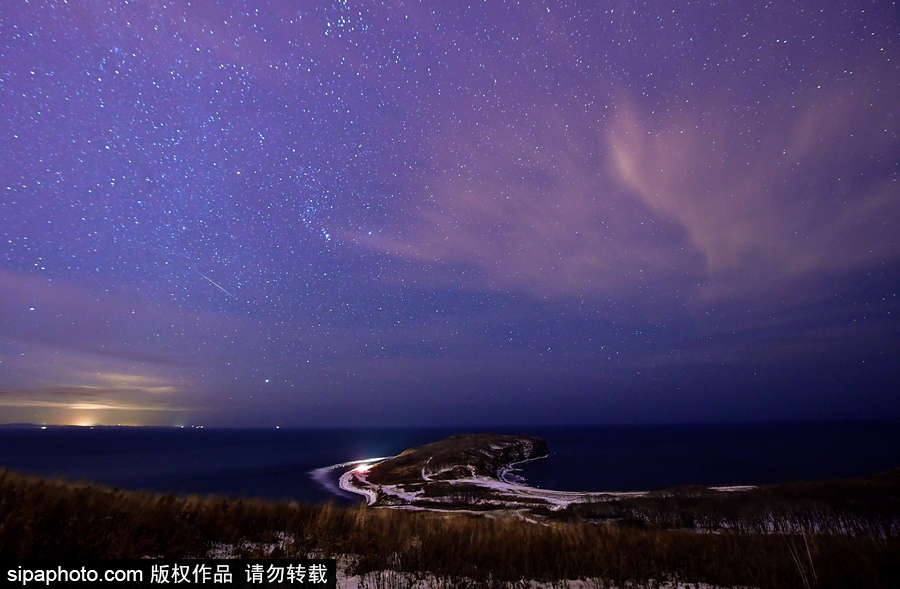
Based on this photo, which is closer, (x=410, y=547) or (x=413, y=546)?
(x=410, y=547)

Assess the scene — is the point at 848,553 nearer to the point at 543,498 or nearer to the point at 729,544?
the point at 729,544

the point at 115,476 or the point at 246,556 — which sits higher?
the point at 246,556

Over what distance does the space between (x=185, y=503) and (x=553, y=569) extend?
9.20 meters

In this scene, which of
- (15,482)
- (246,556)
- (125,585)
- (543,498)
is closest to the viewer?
(125,585)

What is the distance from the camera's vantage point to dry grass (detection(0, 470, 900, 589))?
22.8 ft

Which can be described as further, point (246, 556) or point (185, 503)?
point (185, 503)

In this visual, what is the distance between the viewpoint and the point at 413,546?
8.66m

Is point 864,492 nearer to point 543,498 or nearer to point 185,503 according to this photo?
point 543,498

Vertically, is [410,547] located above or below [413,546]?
above

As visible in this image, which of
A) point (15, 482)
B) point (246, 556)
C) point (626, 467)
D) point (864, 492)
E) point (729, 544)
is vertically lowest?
point (626, 467)

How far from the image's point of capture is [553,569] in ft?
25.4

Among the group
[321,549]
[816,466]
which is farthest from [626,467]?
[321,549]

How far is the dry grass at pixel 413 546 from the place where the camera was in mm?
6957

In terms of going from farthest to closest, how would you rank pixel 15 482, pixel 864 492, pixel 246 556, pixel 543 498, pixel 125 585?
pixel 543 498, pixel 864 492, pixel 15 482, pixel 246 556, pixel 125 585
